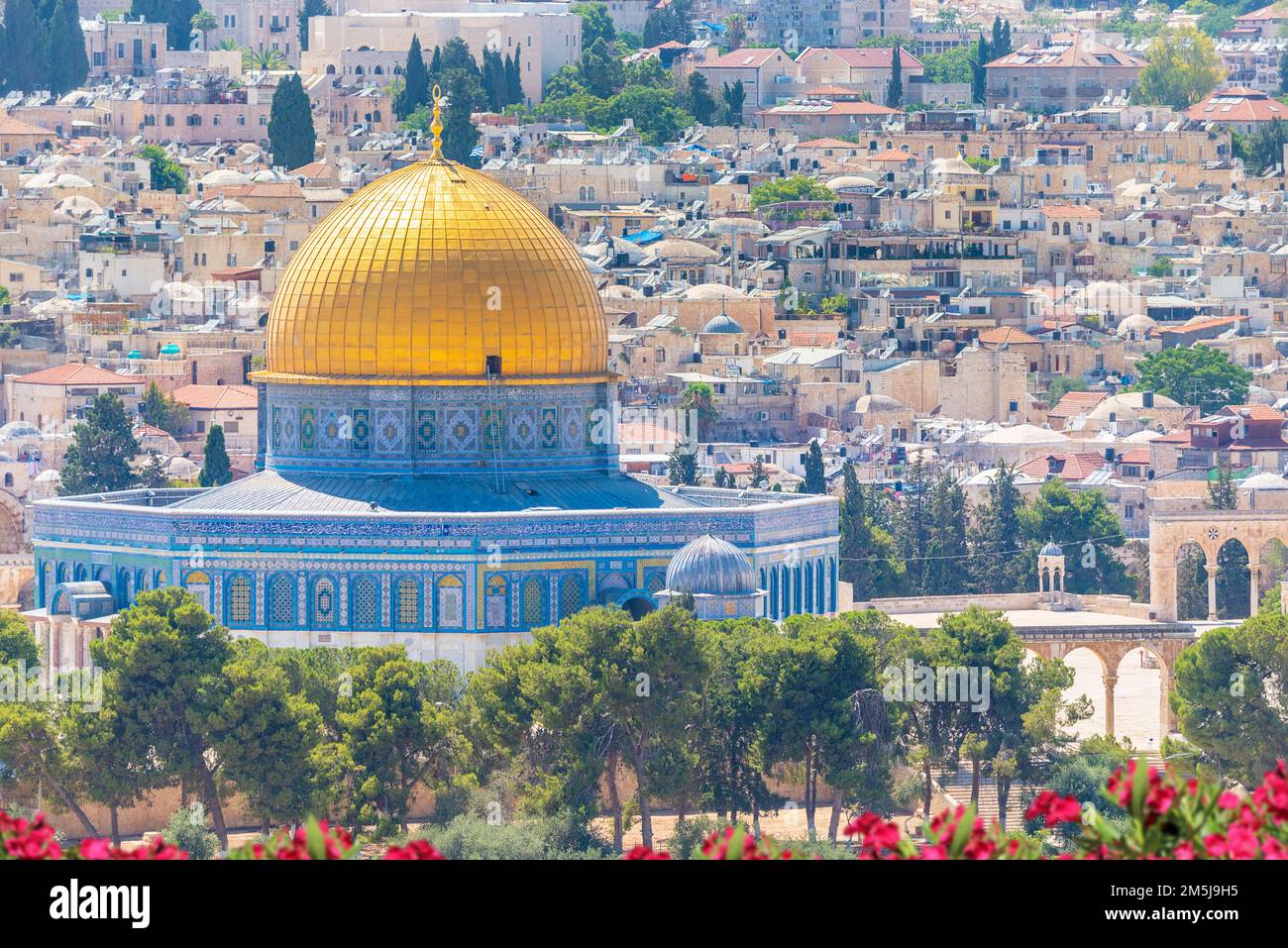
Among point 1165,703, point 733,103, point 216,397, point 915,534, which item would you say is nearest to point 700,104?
point 733,103

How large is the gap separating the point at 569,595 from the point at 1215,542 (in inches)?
683

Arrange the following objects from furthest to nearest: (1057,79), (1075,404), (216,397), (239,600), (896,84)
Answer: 1. (1057,79)
2. (896,84)
3. (1075,404)
4. (216,397)
5. (239,600)

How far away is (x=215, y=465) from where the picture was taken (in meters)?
61.5

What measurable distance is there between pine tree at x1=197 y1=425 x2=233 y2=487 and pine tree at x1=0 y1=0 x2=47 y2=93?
70.4 metres

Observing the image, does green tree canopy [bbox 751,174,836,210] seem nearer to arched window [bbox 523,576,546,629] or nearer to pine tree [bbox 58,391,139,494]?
pine tree [bbox 58,391,139,494]

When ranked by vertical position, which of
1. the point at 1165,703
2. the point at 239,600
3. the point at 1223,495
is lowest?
→ the point at 1223,495

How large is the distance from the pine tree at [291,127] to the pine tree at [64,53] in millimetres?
17635

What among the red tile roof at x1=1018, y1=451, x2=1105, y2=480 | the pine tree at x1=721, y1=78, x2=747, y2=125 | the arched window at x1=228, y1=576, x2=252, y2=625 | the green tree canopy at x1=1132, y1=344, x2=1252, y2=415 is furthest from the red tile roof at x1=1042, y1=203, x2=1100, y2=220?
the arched window at x1=228, y1=576, x2=252, y2=625

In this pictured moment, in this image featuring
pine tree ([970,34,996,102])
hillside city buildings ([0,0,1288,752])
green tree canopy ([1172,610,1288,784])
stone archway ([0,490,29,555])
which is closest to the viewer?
green tree canopy ([1172,610,1288,784])

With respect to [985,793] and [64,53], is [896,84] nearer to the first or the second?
[64,53]

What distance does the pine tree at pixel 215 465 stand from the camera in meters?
60.9

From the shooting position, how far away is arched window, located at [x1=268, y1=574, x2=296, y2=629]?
4525cm
